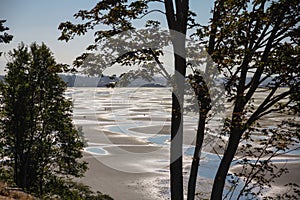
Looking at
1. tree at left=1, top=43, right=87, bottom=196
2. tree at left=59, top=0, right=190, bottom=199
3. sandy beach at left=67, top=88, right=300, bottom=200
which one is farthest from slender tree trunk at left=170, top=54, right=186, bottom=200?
tree at left=1, top=43, right=87, bottom=196

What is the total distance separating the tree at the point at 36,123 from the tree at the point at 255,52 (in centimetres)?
1197

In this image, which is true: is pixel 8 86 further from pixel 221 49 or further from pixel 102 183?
pixel 221 49

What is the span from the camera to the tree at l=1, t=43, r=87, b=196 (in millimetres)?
16328

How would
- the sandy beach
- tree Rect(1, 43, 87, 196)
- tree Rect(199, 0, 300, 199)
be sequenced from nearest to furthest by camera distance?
tree Rect(199, 0, 300, 199), tree Rect(1, 43, 87, 196), the sandy beach

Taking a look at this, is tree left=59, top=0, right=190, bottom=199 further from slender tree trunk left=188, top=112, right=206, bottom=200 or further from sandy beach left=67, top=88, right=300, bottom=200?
sandy beach left=67, top=88, right=300, bottom=200

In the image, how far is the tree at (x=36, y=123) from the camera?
16328mm

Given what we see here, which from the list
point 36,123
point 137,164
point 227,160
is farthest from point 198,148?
point 137,164

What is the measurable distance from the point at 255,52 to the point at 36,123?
13.9 m

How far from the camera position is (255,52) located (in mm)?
6129

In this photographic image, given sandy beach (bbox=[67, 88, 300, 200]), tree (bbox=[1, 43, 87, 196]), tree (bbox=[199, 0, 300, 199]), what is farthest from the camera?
sandy beach (bbox=[67, 88, 300, 200])

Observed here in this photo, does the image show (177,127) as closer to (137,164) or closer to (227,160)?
(227,160)

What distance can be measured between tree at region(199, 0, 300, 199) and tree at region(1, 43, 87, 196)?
12.0 metres

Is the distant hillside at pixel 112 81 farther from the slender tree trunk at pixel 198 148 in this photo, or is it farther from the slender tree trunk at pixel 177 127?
the slender tree trunk at pixel 198 148

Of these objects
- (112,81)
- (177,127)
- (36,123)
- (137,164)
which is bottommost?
(137,164)
